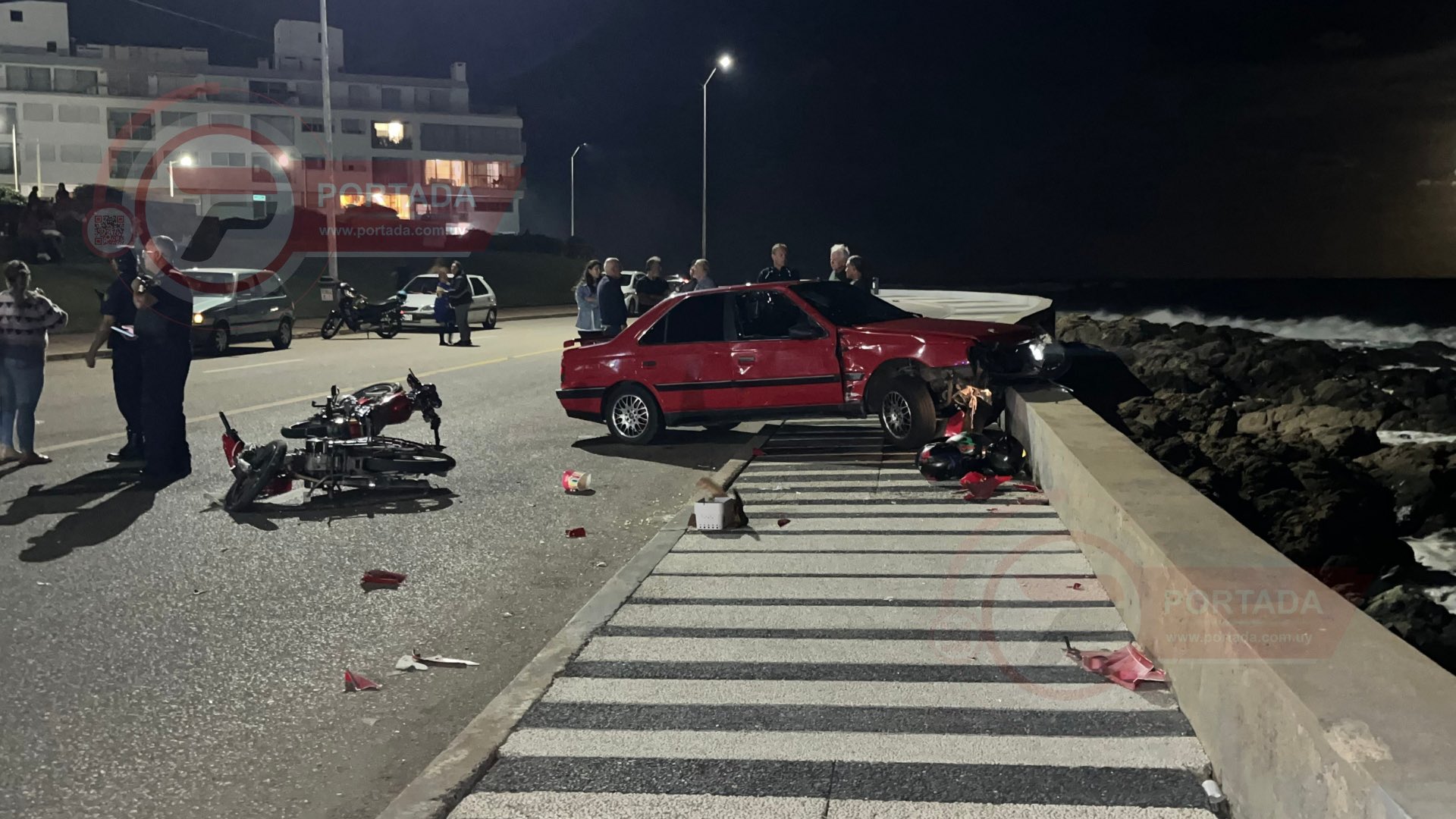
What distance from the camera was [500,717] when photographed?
189 inches

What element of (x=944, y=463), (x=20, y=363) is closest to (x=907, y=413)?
(x=944, y=463)

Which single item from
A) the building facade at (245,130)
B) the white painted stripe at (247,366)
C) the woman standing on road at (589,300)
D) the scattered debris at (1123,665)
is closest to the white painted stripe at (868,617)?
the scattered debris at (1123,665)

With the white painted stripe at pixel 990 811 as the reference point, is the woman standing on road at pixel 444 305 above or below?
above

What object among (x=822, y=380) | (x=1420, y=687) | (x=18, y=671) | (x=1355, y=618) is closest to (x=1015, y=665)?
(x=1355, y=618)

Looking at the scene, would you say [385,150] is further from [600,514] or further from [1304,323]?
[600,514]

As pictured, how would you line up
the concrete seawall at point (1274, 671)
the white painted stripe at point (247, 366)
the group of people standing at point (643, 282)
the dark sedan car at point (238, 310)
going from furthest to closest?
the dark sedan car at point (238, 310), the white painted stripe at point (247, 366), the group of people standing at point (643, 282), the concrete seawall at point (1274, 671)

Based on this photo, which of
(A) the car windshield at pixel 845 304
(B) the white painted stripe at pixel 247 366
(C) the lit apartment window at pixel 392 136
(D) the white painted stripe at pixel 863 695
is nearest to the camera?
(D) the white painted stripe at pixel 863 695

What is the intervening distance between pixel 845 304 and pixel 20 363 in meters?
7.48

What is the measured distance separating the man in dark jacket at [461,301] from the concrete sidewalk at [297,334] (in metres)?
4.54

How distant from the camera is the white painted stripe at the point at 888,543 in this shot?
7.48 m

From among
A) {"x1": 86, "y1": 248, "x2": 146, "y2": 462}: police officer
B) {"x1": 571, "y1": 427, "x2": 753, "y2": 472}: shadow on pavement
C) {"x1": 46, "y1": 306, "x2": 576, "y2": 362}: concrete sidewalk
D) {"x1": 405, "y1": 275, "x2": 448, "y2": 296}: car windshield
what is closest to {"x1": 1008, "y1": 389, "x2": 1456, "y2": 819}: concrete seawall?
{"x1": 571, "y1": 427, "x2": 753, "y2": 472}: shadow on pavement

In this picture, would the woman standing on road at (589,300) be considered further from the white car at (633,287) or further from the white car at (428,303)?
the white car at (428,303)

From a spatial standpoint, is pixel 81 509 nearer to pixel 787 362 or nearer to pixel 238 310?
pixel 787 362

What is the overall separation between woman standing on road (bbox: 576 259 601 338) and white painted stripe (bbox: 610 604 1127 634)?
11.2 meters
